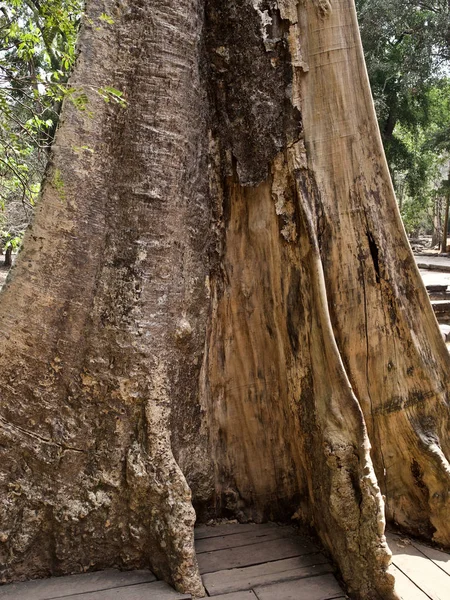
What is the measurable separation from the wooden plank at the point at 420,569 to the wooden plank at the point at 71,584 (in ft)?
3.75

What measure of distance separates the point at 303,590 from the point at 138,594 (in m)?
0.69

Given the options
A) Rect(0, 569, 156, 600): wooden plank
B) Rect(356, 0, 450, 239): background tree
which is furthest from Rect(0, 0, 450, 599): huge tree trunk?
Rect(356, 0, 450, 239): background tree

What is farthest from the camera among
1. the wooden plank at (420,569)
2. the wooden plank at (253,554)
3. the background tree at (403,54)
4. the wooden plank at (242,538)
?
the background tree at (403,54)

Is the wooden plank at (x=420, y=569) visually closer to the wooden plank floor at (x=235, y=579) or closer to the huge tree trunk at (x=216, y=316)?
the huge tree trunk at (x=216, y=316)

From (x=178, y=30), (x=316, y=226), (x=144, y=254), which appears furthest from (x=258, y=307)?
(x=178, y=30)

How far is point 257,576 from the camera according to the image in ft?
8.41

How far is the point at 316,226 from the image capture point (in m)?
2.82

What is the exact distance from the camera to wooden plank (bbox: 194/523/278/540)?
116 inches

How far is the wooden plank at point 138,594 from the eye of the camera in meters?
2.36

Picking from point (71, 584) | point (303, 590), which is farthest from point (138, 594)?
point (303, 590)

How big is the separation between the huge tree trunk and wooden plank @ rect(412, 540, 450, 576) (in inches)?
2.6

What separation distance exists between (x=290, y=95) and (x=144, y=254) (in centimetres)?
103

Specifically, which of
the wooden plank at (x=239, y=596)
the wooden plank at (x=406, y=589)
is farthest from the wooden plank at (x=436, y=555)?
the wooden plank at (x=239, y=596)

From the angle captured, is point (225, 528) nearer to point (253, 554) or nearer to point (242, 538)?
point (242, 538)
